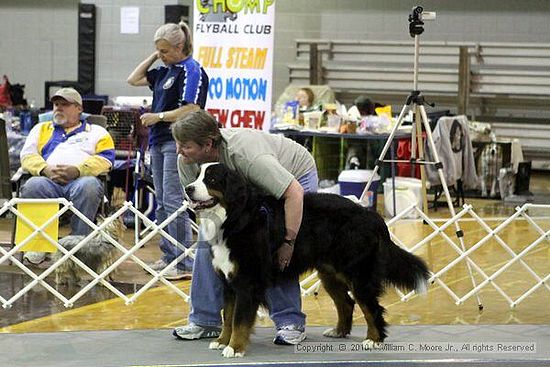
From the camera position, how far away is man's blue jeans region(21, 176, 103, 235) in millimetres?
5707

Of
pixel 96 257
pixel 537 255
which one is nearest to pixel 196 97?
pixel 96 257

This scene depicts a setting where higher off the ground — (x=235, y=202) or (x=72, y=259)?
(x=235, y=202)

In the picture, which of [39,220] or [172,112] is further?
[172,112]

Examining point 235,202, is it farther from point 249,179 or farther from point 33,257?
point 33,257

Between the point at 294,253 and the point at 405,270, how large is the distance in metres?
0.46

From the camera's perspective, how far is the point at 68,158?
5.80m

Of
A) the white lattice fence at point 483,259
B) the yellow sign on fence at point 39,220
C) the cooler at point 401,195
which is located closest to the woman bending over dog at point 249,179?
the white lattice fence at point 483,259

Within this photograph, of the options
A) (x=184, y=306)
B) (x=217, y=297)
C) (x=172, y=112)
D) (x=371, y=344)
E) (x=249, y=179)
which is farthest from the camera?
(x=172, y=112)

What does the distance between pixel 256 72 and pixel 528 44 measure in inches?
213

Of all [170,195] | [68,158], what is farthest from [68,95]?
[170,195]

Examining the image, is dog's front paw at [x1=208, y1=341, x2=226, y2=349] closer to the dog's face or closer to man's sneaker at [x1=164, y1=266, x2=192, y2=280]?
the dog's face

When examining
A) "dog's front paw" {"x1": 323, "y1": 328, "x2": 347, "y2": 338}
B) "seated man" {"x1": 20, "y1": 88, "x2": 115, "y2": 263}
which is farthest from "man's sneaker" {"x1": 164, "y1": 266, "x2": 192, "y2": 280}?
"dog's front paw" {"x1": 323, "y1": 328, "x2": 347, "y2": 338}

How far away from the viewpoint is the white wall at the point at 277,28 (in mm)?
11594

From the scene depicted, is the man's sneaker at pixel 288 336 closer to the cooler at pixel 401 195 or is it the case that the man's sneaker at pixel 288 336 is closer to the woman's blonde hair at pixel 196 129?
the woman's blonde hair at pixel 196 129
